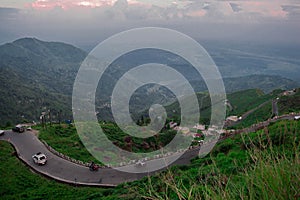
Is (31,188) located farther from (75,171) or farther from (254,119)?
(254,119)

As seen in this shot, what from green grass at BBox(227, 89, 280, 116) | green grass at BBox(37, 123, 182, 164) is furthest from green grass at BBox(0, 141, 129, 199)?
green grass at BBox(227, 89, 280, 116)

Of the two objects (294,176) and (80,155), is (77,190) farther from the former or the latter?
(294,176)

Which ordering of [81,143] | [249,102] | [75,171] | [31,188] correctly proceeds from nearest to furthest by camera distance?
[31,188] → [75,171] → [81,143] → [249,102]

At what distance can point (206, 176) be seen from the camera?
14.8ft

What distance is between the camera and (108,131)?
3155cm

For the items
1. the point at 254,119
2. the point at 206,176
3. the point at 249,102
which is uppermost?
the point at 206,176

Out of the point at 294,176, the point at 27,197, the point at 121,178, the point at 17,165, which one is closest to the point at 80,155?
the point at 17,165

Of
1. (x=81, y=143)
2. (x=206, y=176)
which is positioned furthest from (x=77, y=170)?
(x=206, y=176)

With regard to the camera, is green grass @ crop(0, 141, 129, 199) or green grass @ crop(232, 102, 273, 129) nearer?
green grass @ crop(0, 141, 129, 199)

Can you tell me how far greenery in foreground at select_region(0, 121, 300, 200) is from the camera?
2641 mm

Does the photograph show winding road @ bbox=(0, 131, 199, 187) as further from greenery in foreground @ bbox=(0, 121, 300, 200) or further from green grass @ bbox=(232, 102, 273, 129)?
green grass @ bbox=(232, 102, 273, 129)

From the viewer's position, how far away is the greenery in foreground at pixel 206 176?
8.66 ft

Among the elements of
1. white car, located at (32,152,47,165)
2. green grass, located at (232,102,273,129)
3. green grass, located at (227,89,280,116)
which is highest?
white car, located at (32,152,47,165)

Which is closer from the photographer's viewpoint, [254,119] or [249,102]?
[254,119]
